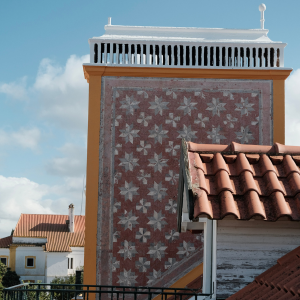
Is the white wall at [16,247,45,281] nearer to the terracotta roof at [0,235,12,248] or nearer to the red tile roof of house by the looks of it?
the terracotta roof at [0,235,12,248]

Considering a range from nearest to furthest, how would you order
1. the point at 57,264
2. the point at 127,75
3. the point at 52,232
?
the point at 127,75 → the point at 57,264 → the point at 52,232

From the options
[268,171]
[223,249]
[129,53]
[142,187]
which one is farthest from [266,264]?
[129,53]

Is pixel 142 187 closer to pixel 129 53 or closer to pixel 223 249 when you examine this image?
pixel 129 53

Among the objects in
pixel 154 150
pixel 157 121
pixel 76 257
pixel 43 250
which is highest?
pixel 157 121

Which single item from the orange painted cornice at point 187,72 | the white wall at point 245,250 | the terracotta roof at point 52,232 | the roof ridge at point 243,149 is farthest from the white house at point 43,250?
the white wall at point 245,250

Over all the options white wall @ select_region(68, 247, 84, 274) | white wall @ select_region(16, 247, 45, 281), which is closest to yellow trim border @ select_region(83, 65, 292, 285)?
white wall @ select_region(68, 247, 84, 274)

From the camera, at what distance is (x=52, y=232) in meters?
37.5

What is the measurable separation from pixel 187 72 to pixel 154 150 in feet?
4.88

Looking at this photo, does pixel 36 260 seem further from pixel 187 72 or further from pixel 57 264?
pixel 187 72

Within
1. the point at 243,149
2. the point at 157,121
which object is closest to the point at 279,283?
the point at 243,149

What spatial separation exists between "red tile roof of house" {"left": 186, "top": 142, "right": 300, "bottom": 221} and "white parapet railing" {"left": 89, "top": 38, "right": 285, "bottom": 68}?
391cm

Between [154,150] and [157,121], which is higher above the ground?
[157,121]

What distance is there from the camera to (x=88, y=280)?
702 cm

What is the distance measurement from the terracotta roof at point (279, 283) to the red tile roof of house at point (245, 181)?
36 centimetres
